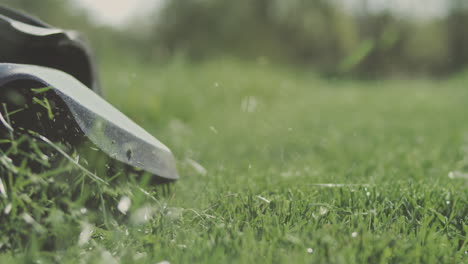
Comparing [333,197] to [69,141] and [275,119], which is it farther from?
[275,119]

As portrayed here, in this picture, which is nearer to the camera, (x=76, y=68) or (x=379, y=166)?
(x=76, y=68)

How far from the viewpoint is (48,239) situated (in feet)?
3.82

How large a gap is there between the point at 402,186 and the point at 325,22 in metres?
20.8

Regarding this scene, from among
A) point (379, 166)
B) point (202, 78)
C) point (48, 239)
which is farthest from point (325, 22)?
point (48, 239)

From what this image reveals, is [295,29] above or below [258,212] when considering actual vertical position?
above

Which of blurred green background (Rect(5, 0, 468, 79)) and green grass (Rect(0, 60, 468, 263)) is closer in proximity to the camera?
green grass (Rect(0, 60, 468, 263))

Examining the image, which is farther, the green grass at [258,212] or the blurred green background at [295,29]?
the blurred green background at [295,29]

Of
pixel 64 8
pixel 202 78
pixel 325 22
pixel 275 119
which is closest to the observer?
pixel 275 119

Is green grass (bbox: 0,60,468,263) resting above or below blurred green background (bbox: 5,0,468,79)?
below

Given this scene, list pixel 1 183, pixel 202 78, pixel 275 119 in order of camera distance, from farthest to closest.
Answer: pixel 202 78 → pixel 275 119 → pixel 1 183

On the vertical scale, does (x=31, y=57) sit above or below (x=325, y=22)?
below

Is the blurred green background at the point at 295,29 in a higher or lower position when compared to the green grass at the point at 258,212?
higher

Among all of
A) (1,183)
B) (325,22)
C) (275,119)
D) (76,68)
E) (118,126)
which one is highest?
(325,22)

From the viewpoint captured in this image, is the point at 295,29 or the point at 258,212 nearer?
the point at 258,212
